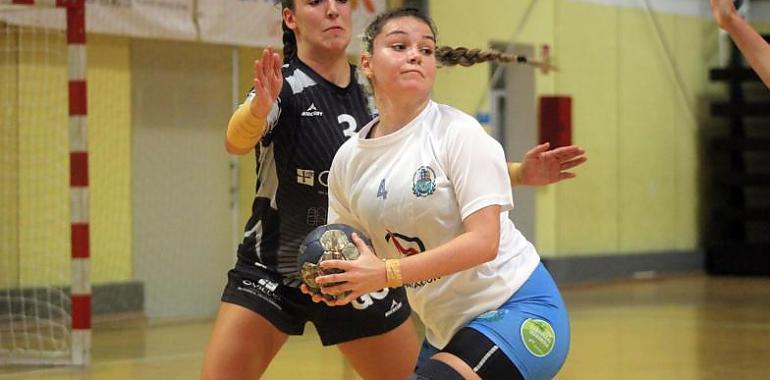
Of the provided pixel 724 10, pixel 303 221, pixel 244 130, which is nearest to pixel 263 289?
pixel 303 221

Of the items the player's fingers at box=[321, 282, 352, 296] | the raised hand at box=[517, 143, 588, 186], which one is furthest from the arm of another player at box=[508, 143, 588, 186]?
the player's fingers at box=[321, 282, 352, 296]

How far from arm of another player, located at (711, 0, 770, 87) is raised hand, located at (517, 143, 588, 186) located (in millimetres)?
637

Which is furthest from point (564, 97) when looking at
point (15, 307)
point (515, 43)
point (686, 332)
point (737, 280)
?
point (15, 307)

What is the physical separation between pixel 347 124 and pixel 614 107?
12000 millimetres

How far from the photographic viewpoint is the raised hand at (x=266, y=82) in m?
4.26

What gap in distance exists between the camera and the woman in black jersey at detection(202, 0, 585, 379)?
15.3 feet

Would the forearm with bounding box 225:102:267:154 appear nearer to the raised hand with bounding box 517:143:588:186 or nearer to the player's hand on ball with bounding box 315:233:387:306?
the raised hand with bounding box 517:143:588:186

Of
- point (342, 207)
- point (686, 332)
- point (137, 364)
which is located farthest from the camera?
point (686, 332)

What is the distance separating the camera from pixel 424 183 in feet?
11.9

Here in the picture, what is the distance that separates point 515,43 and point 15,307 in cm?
706

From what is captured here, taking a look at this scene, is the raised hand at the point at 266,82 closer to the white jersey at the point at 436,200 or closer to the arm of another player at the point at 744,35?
the white jersey at the point at 436,200

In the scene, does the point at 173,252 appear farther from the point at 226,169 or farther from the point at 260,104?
the point at 260,104

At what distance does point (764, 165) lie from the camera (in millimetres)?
18172

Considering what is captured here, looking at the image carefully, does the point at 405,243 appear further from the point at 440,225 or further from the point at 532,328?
the point at 532,328
